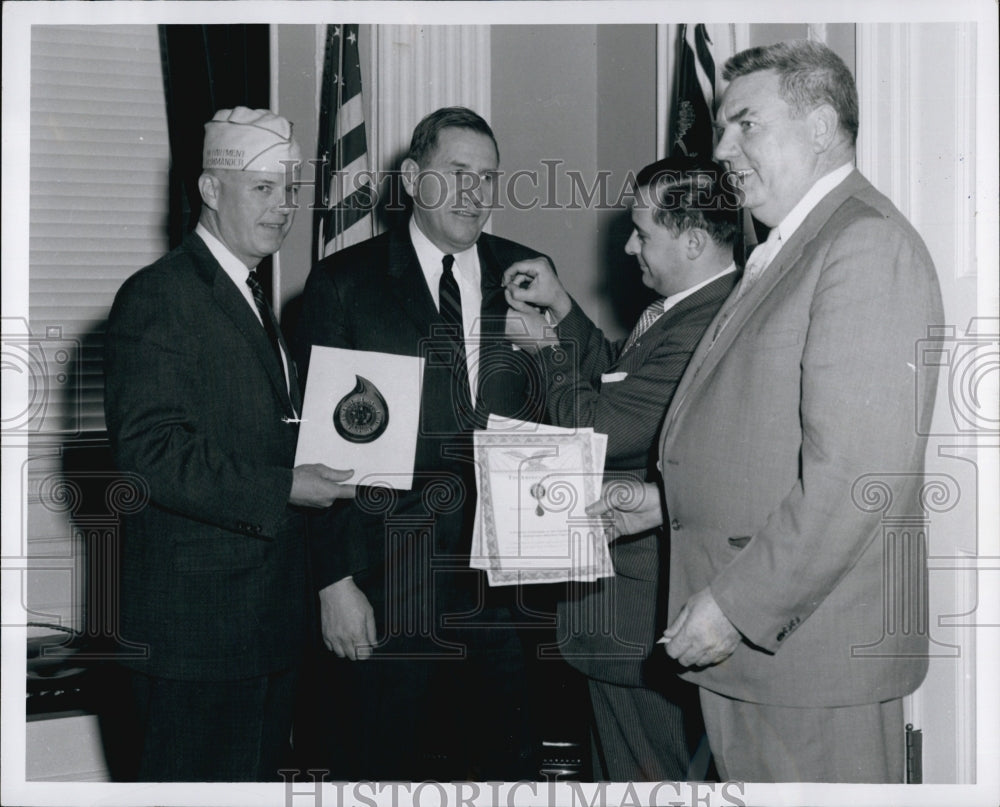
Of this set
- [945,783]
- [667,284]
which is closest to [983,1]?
[667,284]

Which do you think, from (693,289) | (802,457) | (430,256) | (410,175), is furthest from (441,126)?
(802,457)

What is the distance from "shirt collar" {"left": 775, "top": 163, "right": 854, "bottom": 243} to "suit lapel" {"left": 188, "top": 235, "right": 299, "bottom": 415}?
117 centimetres

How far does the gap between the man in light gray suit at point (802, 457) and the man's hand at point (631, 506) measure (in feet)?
1.21

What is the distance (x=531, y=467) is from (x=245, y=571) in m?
0.70

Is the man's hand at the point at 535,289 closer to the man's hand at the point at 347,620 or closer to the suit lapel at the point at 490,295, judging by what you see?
the suit lapel at the point at 490,295

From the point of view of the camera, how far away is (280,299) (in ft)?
11.2

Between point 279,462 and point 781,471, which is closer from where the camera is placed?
point 781,471

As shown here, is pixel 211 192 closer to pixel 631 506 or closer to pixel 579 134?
pixel 631 506

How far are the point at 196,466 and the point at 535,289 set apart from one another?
0.94 m

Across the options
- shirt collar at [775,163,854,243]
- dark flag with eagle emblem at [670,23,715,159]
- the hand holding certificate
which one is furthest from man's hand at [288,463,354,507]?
dark flag with eagle emblem at [670,23,715,159]

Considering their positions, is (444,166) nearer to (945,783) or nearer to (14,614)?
(14,614)

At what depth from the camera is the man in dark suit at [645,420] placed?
2.47 m

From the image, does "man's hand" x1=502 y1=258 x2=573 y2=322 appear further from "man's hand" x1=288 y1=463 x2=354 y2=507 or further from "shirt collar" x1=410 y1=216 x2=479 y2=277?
"man's hand" x1=288 y1=463 x2=354 y2=507

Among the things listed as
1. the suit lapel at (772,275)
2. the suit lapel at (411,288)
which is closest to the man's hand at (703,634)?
the suit lapel at (772,275)
